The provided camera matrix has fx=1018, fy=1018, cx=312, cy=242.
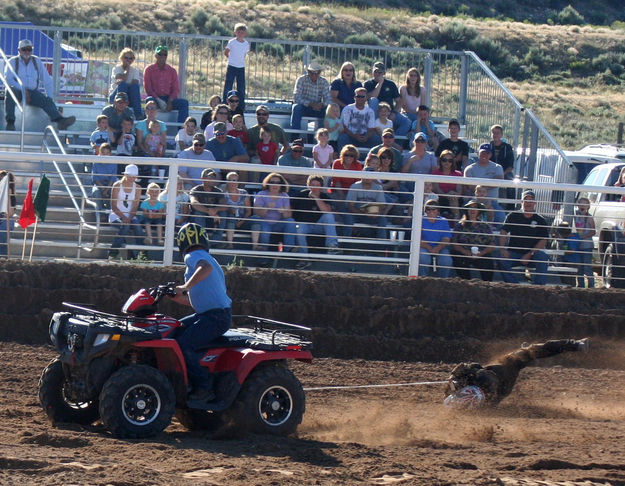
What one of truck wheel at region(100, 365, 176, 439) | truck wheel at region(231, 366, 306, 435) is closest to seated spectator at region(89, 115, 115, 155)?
truck wheel at region(231, 366, 306, 435)

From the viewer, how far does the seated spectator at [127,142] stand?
1563 centimetres

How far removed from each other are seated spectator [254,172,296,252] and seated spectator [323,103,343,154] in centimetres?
382

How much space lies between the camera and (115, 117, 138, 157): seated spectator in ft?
51.3

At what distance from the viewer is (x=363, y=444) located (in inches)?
316

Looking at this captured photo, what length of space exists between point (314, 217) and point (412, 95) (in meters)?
5.65

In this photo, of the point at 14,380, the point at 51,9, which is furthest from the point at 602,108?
the point at 14,380

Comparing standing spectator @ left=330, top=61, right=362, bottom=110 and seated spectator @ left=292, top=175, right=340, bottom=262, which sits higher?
standing spectator @ left=330, top=61, right=362, bottom=110

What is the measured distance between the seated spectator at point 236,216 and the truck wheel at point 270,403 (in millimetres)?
5082

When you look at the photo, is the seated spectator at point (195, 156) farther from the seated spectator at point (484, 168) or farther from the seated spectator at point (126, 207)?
the seated spectator at point (484, 168)

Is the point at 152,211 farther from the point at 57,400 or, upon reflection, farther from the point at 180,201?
the point at 57,400

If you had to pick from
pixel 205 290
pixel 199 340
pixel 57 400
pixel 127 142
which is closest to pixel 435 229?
pixel 127 142

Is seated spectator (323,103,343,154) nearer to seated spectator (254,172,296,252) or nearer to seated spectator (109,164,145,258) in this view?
seated spectator (254,172,296,252)

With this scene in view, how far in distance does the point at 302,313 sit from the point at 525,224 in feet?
10.9

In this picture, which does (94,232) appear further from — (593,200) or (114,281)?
(593,200)
